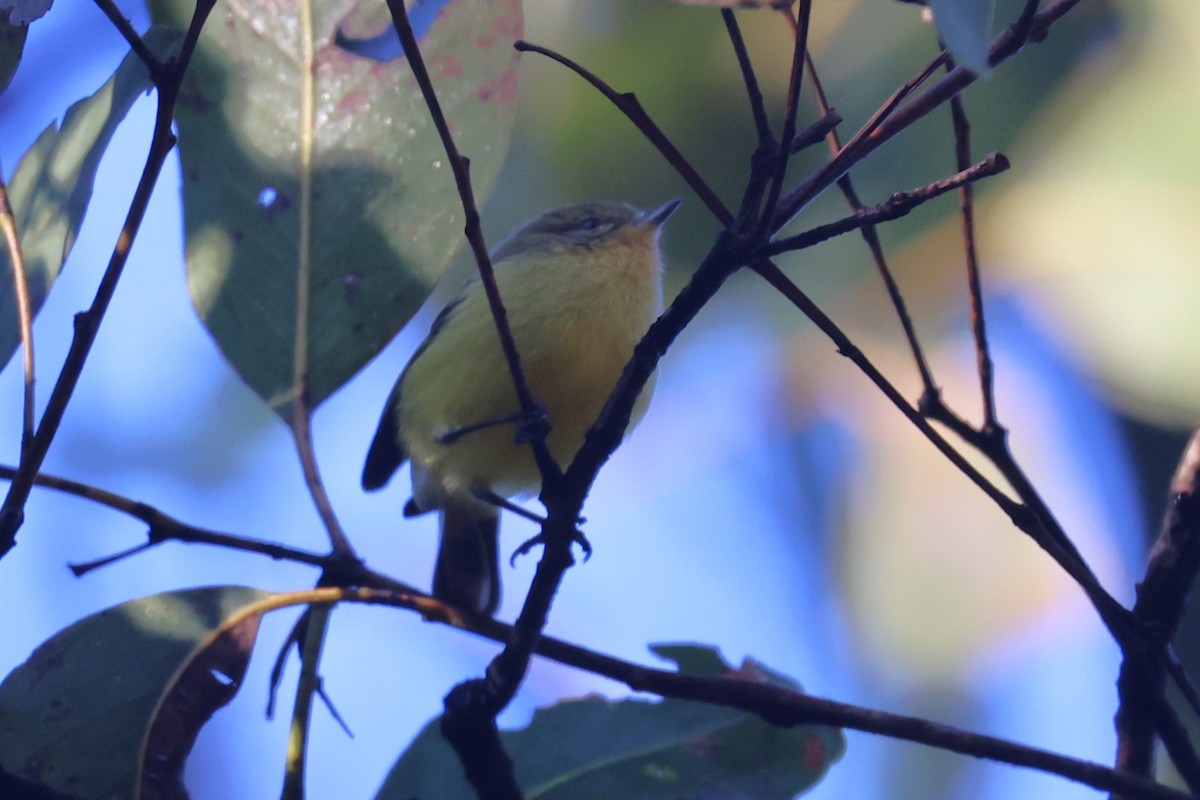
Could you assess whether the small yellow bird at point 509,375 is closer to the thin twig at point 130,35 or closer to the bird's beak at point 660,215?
the bird's beak at point 660,215

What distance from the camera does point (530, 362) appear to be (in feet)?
9.02

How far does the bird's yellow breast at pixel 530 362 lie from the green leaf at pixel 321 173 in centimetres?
52

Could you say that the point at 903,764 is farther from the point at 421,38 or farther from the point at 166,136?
the point at 166,136

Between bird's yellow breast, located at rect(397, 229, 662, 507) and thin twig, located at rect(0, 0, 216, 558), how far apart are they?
1390 mm

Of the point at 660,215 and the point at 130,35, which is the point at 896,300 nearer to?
the point at 130,35

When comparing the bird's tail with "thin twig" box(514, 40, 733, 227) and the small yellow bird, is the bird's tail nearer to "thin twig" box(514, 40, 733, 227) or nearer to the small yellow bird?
the small yellow bird

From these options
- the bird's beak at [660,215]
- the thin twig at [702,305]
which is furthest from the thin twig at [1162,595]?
the bird's beak at [660,215]

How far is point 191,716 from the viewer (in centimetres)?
195

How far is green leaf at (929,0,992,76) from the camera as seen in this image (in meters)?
1.16

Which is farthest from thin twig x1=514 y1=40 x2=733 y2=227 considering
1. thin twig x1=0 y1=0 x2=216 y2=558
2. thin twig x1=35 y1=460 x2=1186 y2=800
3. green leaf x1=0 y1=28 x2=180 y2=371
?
green leaf x1=0 y1=28 x2=180 y2=371

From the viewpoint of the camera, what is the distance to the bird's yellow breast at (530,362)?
2.77 m

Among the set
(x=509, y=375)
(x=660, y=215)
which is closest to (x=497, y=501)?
(x=509, y=375)

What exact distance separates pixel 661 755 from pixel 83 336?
123cm

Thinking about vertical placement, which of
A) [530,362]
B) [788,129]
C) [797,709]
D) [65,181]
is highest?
[530,362]
